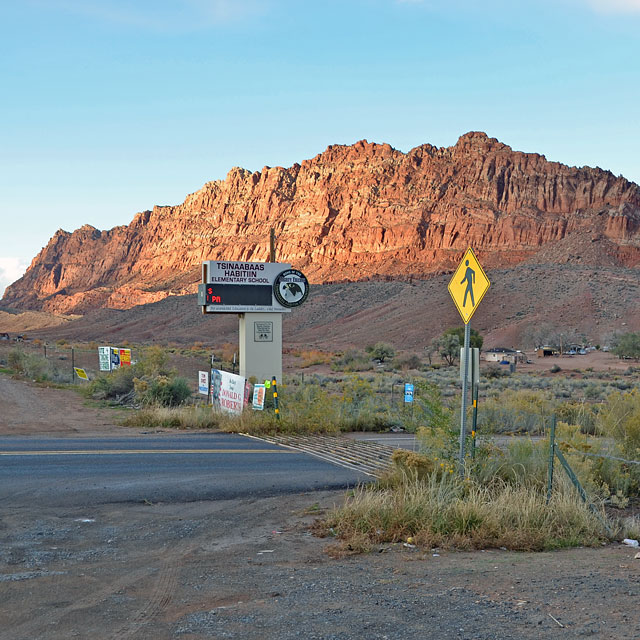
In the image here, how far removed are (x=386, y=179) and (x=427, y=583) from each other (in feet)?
491

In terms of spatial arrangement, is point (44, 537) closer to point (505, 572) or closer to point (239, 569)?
point (239, 569)

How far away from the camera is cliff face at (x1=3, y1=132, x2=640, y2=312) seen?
424ft

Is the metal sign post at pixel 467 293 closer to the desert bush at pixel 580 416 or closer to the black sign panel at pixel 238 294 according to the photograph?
the desert bush at pixel 580 416

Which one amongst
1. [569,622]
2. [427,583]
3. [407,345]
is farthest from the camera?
[407,345]

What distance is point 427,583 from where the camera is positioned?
6.27 metres

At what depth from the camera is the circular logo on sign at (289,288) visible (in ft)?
79.2

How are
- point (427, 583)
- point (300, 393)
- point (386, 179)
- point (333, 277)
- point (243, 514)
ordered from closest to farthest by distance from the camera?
1. point (427, 583)
2. point (243, 514)
3. point (300, 393)
4. point (333, 277)
5. point (386, 179)

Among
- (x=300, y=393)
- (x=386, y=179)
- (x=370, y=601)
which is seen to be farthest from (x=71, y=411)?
(x=386, y=179)

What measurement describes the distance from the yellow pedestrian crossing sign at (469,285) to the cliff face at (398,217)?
111 m

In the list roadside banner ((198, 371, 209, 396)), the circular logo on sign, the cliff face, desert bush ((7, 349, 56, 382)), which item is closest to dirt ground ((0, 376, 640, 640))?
roadside banner ((198, 371, 209, 396))

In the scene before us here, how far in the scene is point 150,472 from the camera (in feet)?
38.8

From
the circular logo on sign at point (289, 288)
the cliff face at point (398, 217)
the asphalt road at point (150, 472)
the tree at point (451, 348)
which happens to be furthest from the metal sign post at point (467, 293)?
the cliff face at point (398, 217)

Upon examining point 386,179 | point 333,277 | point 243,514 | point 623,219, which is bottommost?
point 243,514

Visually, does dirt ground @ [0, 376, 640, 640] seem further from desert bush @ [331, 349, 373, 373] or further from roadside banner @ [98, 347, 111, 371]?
desert bush @ [331, 349, 373, 373]
